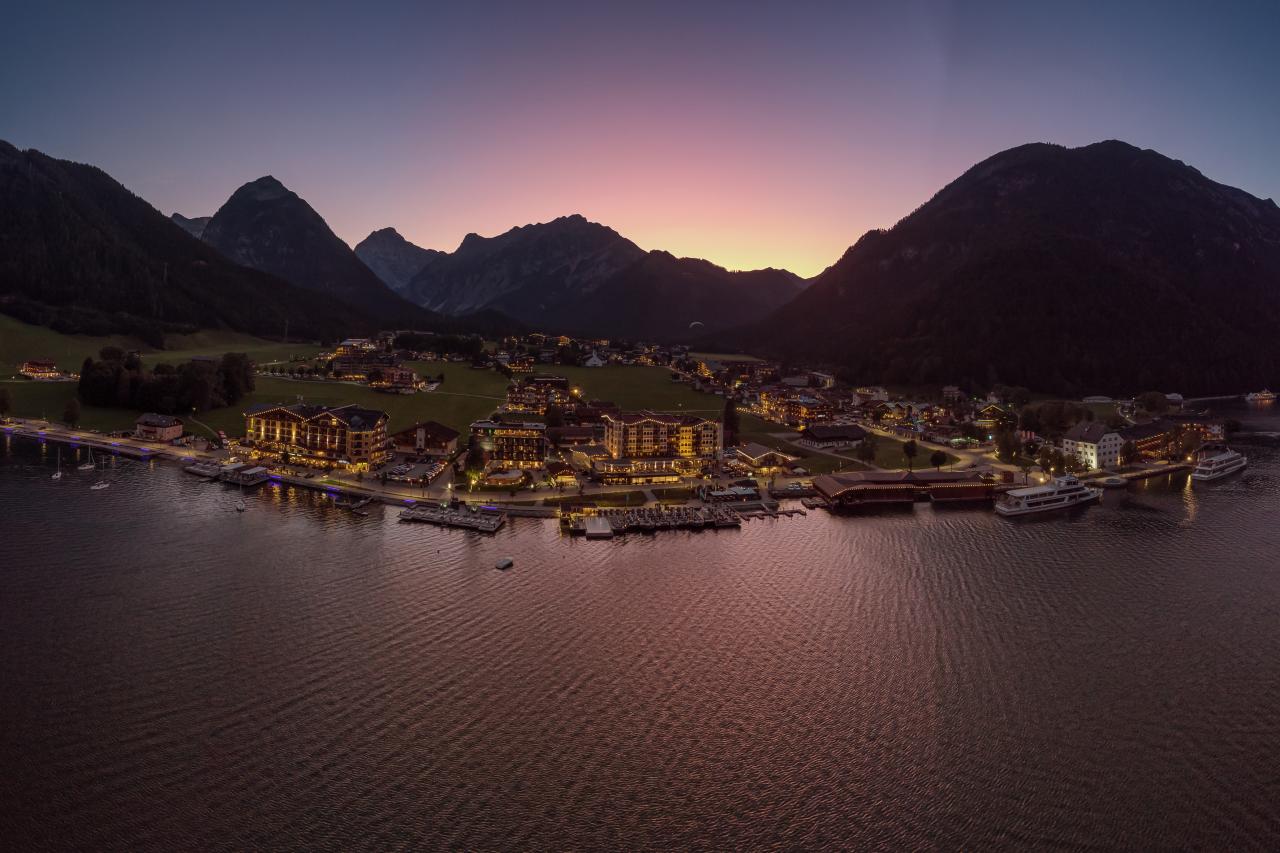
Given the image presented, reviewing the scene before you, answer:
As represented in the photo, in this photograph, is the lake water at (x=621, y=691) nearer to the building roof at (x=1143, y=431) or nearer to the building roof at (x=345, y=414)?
the building roof at (x=345, y=414)

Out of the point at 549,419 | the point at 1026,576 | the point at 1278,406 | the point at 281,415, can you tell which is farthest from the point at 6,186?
the point at 1278,406

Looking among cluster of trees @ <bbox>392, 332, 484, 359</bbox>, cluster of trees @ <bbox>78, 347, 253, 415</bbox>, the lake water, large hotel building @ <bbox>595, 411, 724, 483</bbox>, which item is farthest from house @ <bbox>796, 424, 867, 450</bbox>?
cluster of trees @ <bbox>392, 332, 484, 359</bbox>

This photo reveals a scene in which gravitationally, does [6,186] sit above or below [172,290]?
above

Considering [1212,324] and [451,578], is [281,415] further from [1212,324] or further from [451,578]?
[1212,324]

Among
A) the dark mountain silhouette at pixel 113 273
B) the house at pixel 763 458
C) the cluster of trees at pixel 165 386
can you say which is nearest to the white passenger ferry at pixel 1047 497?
the house at pixel 763 458

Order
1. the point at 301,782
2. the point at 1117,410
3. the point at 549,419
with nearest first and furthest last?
the point at 301,782 → the point at 549,419 → the point at 1117,410

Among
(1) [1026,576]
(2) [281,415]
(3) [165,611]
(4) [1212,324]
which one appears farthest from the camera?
(4) [1212,324]
